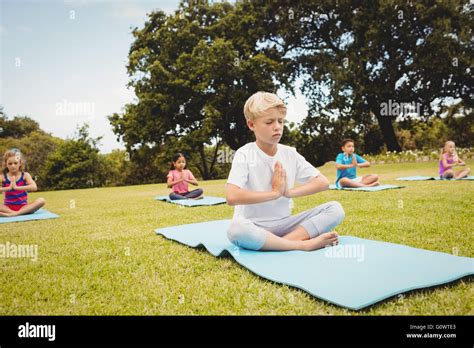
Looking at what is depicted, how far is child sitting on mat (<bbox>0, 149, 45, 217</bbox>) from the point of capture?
5.63 m

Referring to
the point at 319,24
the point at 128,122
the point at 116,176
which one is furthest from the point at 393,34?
the point at 116,176

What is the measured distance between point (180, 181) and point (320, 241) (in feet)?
15.8

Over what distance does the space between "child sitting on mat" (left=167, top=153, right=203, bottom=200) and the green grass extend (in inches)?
96.2

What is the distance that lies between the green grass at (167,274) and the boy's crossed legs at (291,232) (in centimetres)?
24

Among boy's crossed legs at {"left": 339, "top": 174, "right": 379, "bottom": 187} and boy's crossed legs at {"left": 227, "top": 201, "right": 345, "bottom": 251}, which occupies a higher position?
boy's crossed legs at {"left": 227, "top": 201, "right": 345, "bottom": 251}

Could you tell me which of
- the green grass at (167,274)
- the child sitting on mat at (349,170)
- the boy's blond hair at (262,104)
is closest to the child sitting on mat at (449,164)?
the child sitting on mat at (349,170)

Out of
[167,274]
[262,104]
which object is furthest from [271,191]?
[167,274]

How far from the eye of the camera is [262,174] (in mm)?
2922

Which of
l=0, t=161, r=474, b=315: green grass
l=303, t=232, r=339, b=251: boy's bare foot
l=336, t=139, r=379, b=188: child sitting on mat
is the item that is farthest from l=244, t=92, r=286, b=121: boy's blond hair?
l=336, t=139, r=379, b=188: child sitting on mat

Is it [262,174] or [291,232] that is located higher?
[262,174]

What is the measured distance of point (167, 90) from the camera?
19719 mm

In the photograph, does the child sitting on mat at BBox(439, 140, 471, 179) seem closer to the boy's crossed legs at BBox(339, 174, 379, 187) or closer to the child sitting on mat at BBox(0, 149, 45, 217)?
the boy's crossed legs at BBox(339, 174, 379, 187)

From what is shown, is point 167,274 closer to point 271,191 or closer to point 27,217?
point 271,191
